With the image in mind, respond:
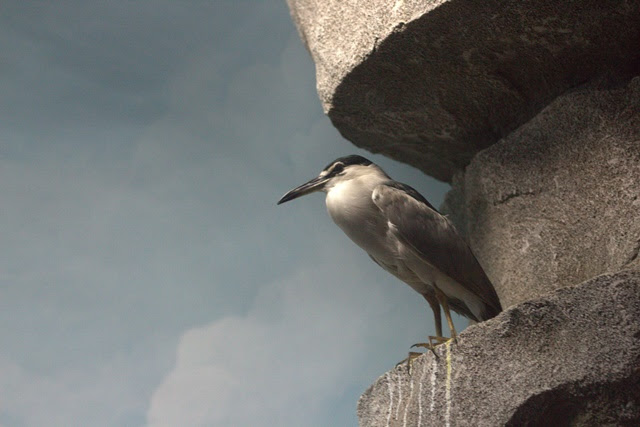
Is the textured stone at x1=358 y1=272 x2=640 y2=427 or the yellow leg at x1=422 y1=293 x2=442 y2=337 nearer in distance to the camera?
the textured stone at x1=358 y1=272 x2=640 y2=427

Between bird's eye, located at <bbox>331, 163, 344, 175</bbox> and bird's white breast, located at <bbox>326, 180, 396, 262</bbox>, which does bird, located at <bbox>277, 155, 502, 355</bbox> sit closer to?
bird's white breast, located at <bbox>326, 180, 396, 262</bbox>

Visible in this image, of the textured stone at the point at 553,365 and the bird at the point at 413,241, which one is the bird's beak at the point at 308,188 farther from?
the textured stone at the point at 553,365

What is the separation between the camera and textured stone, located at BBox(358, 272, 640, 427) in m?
1.79

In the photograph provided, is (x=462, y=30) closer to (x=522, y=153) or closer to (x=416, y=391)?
(x=522, y=153)

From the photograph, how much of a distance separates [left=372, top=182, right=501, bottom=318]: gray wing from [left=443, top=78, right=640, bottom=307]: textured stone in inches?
10.3

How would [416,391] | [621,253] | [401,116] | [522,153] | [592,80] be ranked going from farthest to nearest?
1. [401,116]
2. [522,153]
3. [592,80]
4. [621,253]
5. [416,391]

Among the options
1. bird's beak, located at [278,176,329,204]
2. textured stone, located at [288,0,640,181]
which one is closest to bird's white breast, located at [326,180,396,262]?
bird's beak, located at [278,176,329,204]

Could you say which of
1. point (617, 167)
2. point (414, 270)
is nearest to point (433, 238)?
point (414, 270)

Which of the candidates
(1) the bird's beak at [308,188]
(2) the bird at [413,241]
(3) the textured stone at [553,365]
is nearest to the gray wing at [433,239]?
A: (2) the bird at [413,241]

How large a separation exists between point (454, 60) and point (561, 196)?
615 millimetres

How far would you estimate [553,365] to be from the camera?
182cm

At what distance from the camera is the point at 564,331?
185 centimetres

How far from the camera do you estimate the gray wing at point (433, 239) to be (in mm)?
2342

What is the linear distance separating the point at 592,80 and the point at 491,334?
111 centimetres
